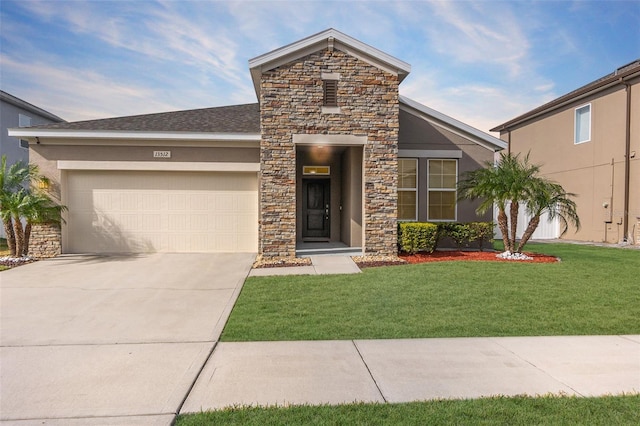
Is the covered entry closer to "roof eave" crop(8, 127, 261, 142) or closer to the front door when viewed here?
the front door

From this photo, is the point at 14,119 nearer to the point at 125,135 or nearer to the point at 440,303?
the point at 125,135

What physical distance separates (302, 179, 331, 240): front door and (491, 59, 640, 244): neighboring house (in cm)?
1265

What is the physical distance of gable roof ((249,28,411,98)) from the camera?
10.3 meters

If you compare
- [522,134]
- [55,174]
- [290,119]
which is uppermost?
[522,134]

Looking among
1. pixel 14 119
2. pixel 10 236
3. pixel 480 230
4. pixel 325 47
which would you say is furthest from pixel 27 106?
pixel 480 230

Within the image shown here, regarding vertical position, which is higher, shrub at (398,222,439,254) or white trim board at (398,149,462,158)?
white trim board at (398,149,462,158)

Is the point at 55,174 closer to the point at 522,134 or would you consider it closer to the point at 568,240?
the point at 568,240

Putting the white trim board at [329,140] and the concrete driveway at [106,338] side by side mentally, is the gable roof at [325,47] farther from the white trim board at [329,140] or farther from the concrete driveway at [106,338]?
the concrete driveway at [106,338]

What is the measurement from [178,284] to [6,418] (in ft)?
16.6

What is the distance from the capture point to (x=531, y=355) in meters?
4.36

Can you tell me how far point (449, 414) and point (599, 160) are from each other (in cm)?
1873

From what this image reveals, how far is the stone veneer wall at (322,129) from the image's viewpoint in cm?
1046

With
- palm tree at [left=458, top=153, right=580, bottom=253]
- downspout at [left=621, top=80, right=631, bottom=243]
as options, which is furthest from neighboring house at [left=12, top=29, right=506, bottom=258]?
downspout at [left=621, top=80, right=631, bottom=243]

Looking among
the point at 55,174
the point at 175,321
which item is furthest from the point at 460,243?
the point at 55,174
